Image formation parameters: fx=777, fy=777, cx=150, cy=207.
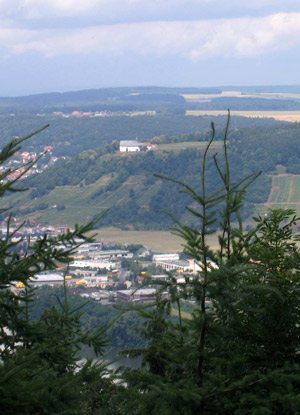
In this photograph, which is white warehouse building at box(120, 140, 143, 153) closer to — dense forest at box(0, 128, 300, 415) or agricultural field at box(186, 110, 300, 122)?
agricultural field at box(186, 110, 300, 122)

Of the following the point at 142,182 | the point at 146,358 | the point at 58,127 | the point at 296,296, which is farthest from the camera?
the point at 58,127

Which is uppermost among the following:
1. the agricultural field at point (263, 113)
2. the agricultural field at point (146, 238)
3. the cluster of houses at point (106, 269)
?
the agricultural field at point (263, 113)

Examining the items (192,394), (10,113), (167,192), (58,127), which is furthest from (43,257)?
(10,113)

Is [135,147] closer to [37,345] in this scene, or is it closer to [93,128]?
[93,128]

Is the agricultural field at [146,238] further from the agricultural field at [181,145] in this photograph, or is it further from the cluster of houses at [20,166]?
the agricultural field at [181,145]

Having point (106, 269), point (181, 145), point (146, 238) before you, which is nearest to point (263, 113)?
point (181, 145)

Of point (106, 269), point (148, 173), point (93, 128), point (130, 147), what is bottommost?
point (106, 269)

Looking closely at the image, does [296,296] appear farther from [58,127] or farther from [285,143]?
[58,127]

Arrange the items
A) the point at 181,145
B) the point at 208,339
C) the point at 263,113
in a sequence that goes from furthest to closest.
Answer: the point at 263,113 → the point at 181,145 → the point at 208,339

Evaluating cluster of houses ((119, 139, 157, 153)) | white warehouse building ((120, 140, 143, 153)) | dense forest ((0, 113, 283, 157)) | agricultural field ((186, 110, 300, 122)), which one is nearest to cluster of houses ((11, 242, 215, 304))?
cluster of houses ((119, 139, 157, 153))

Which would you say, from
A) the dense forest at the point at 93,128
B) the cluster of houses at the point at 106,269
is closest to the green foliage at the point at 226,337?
the cluster of houses at the point at 106,269

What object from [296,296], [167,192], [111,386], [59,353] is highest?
[296,296]
